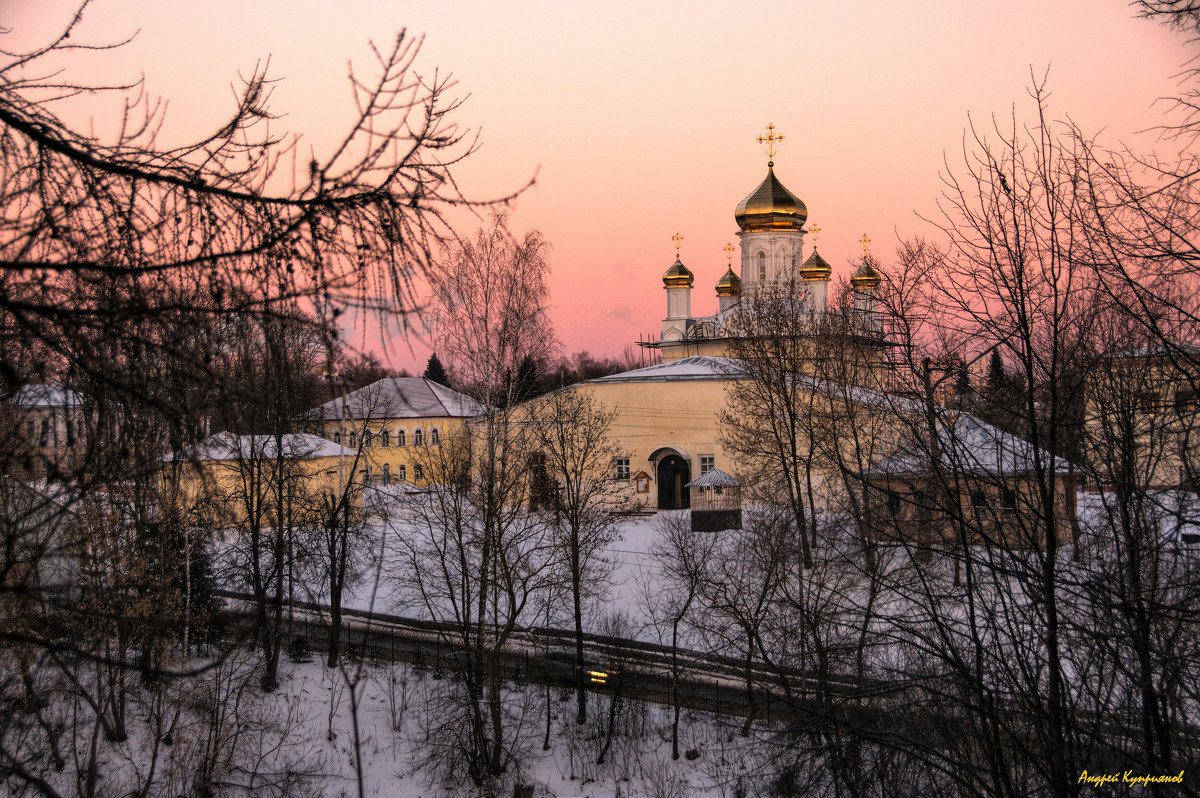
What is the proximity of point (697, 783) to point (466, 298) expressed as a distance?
813 cm

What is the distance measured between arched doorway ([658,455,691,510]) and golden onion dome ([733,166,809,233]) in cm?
1226

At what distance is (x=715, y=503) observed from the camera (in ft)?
88.4

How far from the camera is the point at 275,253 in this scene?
2.33 meters

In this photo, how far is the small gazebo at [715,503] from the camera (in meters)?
25.0

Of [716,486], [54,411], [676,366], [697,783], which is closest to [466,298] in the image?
[697,783]

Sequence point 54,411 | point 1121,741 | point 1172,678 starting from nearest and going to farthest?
point 54,411, point 1172,678, point 1121,741

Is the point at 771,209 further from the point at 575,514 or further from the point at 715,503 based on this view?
the point at 575,514

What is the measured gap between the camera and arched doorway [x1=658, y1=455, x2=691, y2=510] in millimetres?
31859

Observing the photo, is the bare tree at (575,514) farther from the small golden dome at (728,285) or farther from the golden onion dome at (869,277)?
the small golden dome at (728,285)

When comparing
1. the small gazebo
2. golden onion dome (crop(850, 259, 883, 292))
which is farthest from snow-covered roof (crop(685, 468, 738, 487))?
golden onion dome (crop(850, 259, 883, 292))

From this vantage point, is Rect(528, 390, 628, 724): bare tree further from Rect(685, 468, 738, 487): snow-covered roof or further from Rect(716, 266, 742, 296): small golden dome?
Rect(716, 266, 742, 296): small golden dome

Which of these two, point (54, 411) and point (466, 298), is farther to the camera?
point (466, 298)

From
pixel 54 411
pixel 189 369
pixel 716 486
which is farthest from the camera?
pixel 716 486

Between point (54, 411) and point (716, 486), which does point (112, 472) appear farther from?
point (716, 486)
